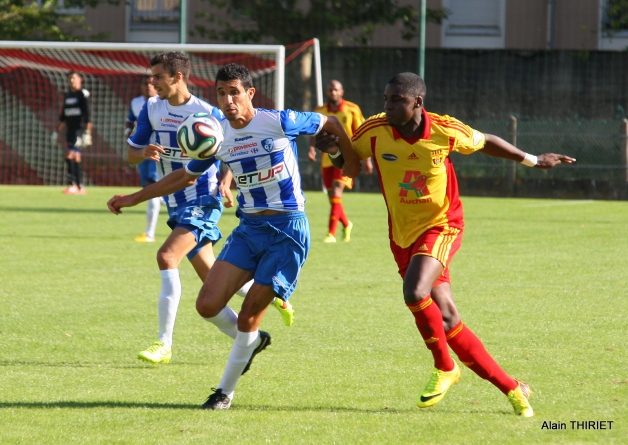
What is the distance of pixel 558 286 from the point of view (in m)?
9.30

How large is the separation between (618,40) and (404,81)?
22.2m

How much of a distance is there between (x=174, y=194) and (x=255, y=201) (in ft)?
4.35

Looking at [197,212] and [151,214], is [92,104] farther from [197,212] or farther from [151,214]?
[197,212]

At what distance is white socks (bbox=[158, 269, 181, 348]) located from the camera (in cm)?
639

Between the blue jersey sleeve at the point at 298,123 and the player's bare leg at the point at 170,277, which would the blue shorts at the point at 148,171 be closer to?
the player's bare leg at the point at 170,277

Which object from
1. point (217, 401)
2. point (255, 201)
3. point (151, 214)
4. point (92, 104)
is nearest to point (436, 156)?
point (255, 201)

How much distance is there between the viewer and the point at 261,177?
217 inches

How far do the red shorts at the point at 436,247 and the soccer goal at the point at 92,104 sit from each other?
15110 mm

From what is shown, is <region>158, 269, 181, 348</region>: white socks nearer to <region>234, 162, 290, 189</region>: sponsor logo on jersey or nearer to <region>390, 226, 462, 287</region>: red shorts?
<region>234, 162, 290, 189</region>: sponsor logo on jersey

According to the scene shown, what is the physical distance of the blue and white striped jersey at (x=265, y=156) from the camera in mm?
5477

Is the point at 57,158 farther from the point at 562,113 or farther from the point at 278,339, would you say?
the point at 278,339

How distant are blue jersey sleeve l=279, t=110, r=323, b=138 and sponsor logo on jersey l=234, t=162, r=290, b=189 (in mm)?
203

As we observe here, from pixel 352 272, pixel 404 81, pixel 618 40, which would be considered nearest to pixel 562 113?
pixel 618 40

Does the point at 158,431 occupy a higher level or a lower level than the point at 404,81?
lower
